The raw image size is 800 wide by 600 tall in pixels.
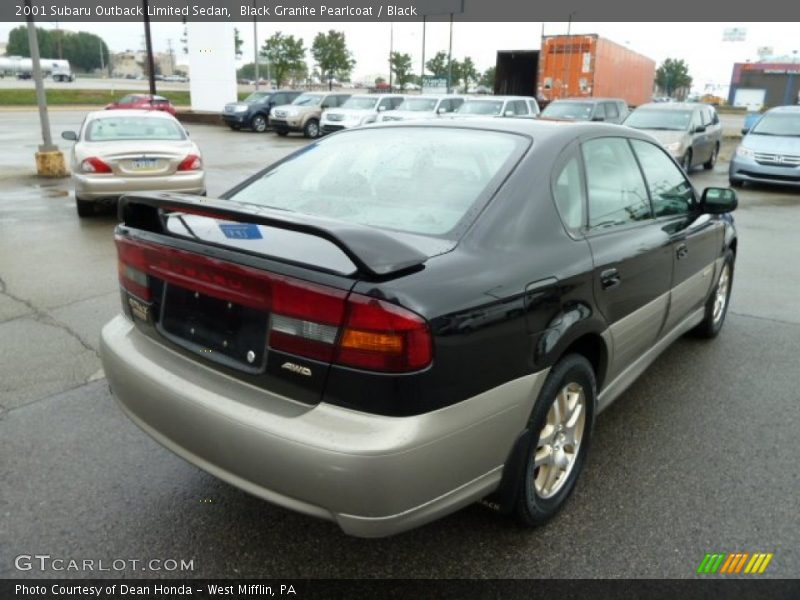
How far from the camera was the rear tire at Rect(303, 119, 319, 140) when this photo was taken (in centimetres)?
2569

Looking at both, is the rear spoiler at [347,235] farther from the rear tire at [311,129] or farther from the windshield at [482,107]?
the rear tire at [311,129]

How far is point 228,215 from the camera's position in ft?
7.31

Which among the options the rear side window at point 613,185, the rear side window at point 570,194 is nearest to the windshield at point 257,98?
the rear side window at point 613,185

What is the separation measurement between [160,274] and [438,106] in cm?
1991

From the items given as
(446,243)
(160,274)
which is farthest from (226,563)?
(446,243)

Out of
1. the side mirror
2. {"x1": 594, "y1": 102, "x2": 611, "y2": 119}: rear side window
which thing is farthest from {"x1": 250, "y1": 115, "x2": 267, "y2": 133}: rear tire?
the side mirror

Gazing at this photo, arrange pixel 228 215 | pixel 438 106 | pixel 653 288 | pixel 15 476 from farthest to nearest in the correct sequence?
pixel 438 106
pixel 653 288
pixel 15 476
pixel 228 215

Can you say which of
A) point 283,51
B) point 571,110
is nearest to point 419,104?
point 571,110

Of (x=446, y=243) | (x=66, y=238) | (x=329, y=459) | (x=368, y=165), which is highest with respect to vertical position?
(x=368, y=165)

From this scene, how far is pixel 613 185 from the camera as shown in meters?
3.21

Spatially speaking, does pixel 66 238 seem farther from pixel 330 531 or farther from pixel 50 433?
pixel 330 531

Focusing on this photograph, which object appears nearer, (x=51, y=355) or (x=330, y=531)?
(x=330, y=531)

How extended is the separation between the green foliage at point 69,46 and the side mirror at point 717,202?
386 ft

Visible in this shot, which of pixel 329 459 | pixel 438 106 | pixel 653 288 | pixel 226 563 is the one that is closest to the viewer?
pixel 329 459
